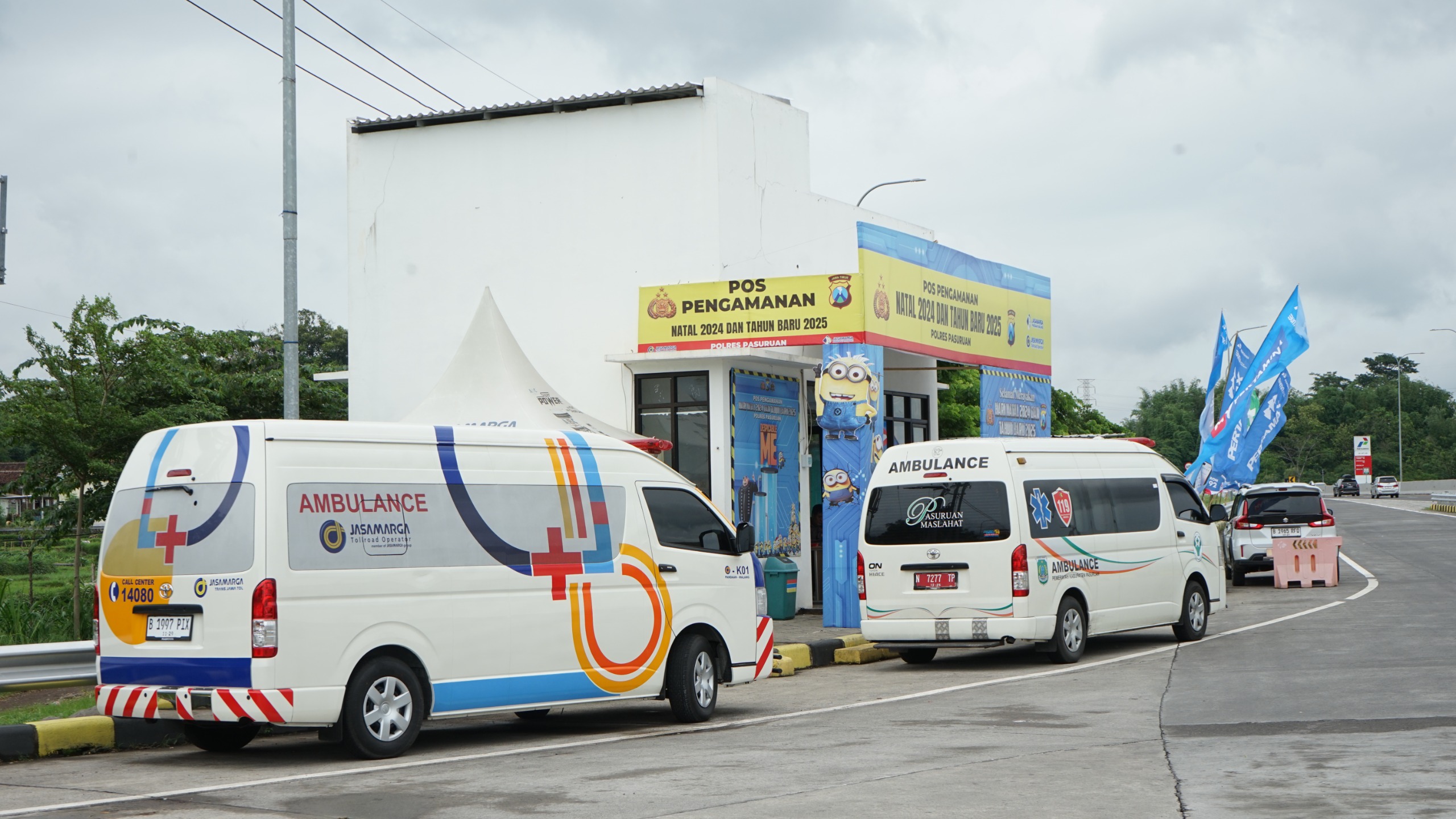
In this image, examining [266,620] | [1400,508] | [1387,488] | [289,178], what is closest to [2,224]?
[289,178]

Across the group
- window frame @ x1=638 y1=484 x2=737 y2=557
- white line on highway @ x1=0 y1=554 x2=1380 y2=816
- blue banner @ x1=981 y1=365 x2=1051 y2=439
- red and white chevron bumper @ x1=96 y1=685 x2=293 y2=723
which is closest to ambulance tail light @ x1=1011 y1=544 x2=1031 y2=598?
white line on highway @ x1=0 y1=554 x2=1380 y2=816

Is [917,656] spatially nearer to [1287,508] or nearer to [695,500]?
[695,500]

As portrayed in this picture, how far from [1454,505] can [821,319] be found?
179 ft

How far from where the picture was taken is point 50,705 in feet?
40.2

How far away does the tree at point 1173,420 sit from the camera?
443 ft

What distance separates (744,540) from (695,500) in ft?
1.84

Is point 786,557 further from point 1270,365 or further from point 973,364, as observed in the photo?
point 1270,365

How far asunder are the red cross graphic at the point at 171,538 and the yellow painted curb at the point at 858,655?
9.39 m

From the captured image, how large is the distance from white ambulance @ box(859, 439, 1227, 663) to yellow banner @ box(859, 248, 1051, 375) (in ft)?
13.2

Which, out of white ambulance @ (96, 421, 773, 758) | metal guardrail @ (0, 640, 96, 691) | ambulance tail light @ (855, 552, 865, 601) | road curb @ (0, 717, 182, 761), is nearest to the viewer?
white ambulance @ (96, 421, 773, 758)

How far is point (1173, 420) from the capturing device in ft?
451

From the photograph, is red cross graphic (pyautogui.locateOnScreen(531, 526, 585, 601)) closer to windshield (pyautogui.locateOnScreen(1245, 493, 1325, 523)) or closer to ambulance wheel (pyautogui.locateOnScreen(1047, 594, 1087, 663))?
ambulance wheel (pyautogui.locateOnScreen(1047, 594, 1087, 663))

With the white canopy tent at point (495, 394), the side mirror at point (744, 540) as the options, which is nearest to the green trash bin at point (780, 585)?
the white canopy tent at point (495, 394)

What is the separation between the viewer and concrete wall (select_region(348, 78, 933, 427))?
73.0 ft
